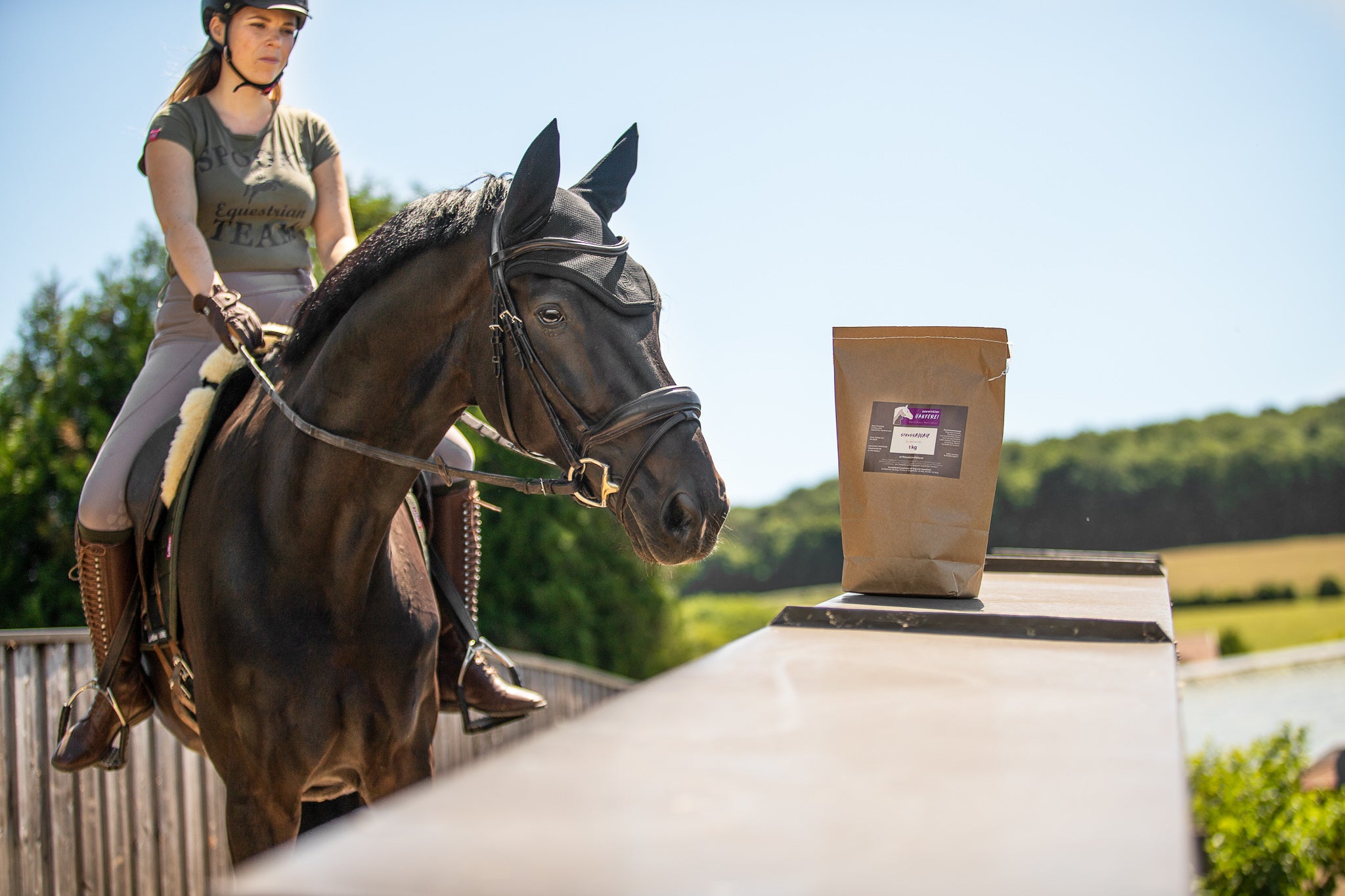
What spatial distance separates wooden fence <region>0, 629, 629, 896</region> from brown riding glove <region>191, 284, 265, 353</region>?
7.28 feet

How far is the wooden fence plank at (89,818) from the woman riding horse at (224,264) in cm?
140

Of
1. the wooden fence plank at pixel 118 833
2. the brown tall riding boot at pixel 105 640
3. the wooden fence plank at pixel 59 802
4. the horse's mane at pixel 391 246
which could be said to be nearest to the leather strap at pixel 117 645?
the brown tall riding boot at pixel 105 640

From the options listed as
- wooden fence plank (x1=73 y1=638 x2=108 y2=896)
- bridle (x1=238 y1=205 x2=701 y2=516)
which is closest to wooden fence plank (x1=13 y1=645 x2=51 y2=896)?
wooden fence plank (x1=73 y1=638 x2=108 y2=896)

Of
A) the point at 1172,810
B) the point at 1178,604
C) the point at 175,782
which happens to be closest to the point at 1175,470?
the point at 1178,604

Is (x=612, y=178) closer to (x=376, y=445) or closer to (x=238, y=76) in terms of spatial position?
(x=376, y=445)

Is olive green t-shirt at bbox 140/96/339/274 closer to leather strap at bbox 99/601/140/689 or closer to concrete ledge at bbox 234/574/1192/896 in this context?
leather strap at bbox 99/601/140/689

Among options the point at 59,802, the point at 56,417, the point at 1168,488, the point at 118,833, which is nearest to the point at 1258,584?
the point at 1168,488

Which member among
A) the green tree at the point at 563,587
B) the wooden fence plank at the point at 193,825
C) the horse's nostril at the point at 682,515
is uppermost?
the horse's nostril at the point at 682,515

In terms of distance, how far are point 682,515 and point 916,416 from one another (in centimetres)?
51

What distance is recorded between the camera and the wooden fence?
160 inches

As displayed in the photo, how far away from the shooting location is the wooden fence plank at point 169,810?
470 cm

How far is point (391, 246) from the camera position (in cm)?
254

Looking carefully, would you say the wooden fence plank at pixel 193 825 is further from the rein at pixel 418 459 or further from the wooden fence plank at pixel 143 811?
the rein at pixel 418 459

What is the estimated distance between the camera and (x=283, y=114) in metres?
3.40
